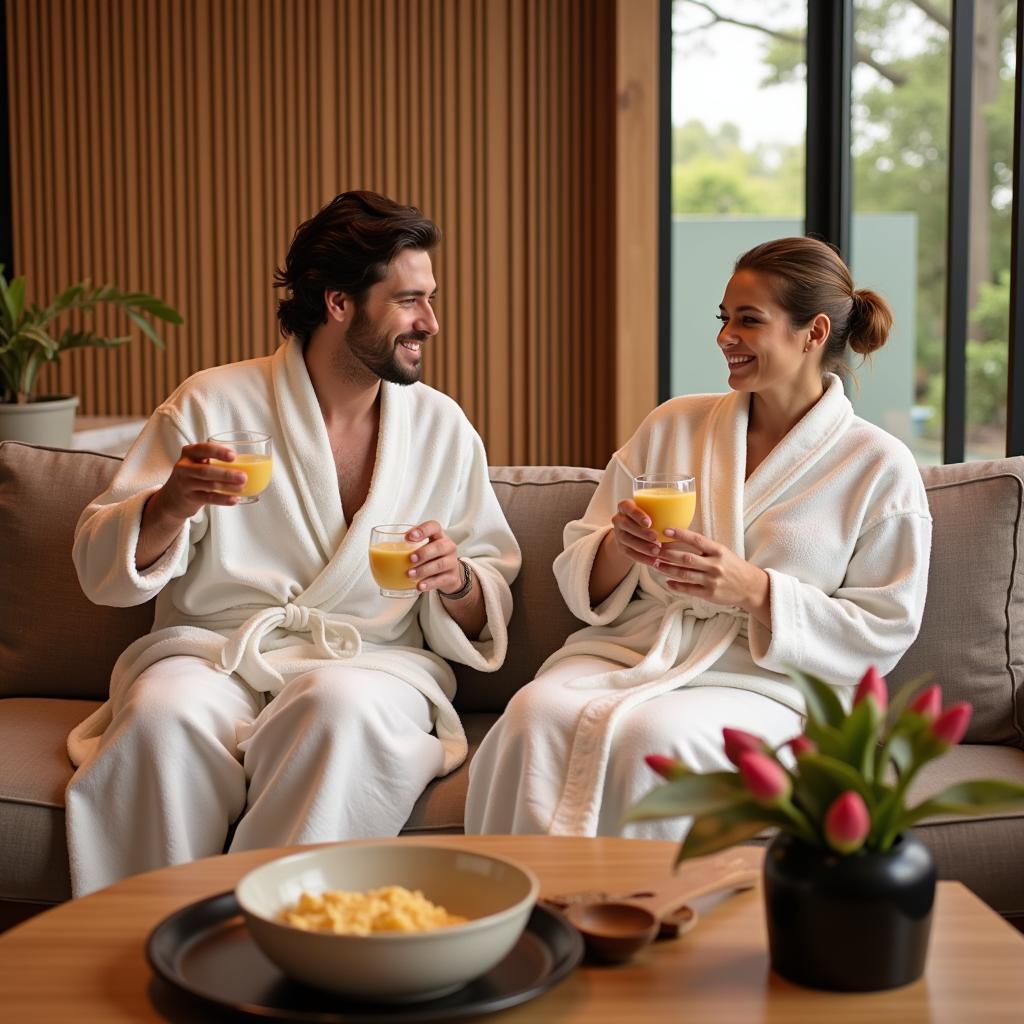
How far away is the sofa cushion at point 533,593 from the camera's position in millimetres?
2605

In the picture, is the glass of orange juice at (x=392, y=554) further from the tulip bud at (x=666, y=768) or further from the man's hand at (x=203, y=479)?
the tulip bud at (x=666, y=768)

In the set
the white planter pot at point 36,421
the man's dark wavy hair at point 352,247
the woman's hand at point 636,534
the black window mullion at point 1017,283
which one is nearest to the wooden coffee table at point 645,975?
the woman's hand at point 636,534

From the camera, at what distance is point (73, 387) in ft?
17.7

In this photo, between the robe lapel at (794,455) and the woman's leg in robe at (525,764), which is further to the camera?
the robe lapel at (794,455)

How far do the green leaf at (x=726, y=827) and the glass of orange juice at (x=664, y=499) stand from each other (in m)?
0.99

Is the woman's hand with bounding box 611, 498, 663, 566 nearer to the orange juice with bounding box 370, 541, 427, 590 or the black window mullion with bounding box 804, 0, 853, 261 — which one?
the orange juice with bounding box 370, 541, 427, 590

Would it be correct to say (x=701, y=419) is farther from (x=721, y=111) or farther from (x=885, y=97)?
(x=885, y=97)

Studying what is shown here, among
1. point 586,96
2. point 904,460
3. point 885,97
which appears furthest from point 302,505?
point 885,97

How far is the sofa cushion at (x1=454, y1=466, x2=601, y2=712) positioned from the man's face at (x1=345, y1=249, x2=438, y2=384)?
32 centimetres

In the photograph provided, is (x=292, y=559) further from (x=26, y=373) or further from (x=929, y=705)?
(x=26, y=373)

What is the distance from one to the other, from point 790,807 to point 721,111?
14.1ft

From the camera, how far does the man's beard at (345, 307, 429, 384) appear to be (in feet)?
8.50

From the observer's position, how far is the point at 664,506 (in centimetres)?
221

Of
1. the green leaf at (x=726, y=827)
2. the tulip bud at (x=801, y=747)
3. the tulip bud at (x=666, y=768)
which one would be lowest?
the green leaf at (x=726, y=827)
